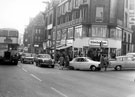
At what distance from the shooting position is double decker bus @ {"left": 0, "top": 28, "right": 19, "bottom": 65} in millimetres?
30469

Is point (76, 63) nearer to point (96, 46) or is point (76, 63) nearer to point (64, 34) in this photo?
point (96, 46)

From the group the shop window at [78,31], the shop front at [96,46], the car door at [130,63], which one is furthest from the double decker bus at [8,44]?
the shop window at [78,31]

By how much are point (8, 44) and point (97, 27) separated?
1736 cm

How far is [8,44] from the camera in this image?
3072 cm

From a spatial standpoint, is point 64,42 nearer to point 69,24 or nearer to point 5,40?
point 69,24

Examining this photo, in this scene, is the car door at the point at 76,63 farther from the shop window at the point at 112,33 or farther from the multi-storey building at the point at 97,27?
the shop window at the point at 112,33

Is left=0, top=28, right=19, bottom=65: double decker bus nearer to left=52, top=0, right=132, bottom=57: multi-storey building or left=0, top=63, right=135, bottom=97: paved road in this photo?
left=52, top=0, right=132, bottom=57: multi-storey building

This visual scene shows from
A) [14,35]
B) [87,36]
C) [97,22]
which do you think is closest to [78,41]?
[87,36]

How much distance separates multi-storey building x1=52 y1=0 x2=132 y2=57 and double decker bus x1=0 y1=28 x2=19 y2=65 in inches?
520

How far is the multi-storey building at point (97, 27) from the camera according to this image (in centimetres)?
4278

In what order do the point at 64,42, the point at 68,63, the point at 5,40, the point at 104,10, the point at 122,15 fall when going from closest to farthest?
the point at 68,63
the point at 5,40
the point at 104,10
the point at 122,15
the point at 64,42

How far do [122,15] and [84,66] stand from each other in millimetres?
23180

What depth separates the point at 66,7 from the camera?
52.9 meters

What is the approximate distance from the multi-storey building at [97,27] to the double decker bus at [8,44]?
13.2m
